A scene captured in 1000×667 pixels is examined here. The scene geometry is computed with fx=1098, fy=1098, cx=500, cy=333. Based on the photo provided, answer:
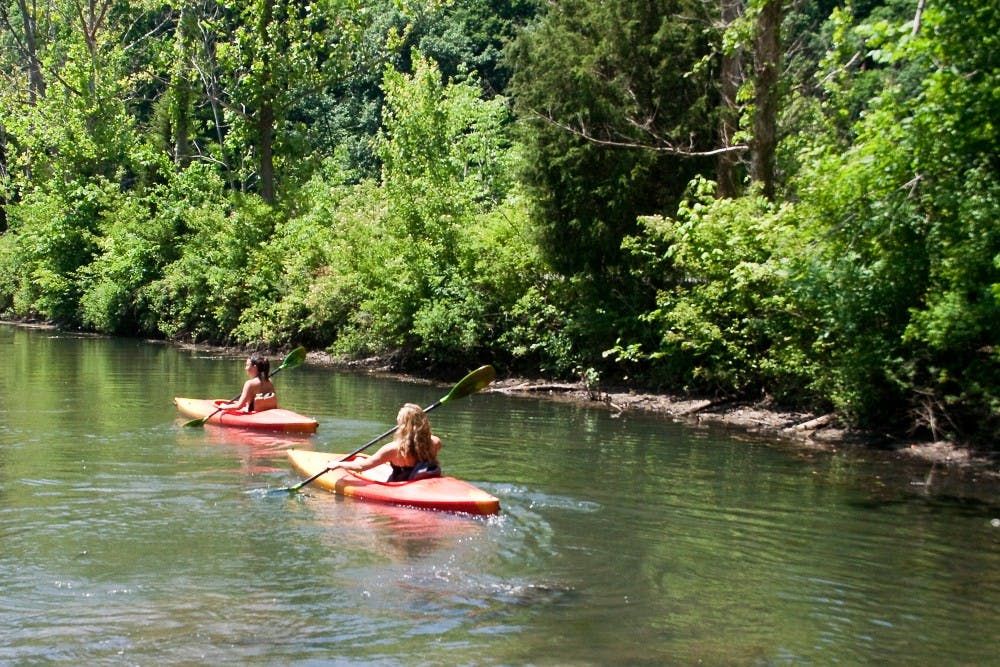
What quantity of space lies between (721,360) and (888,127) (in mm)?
5436

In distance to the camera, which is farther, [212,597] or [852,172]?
[852,172]

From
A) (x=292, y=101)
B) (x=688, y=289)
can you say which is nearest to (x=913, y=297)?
(x=688, y=289)

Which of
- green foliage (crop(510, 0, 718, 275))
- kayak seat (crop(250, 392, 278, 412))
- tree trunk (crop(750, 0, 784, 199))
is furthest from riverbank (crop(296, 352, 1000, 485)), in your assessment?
kayak seat (crop(250, 392, 278, 412))

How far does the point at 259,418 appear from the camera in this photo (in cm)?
1484

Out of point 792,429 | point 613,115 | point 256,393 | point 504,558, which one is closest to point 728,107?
point 613,115

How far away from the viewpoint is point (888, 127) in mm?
12445

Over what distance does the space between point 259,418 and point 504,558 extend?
23.6ft

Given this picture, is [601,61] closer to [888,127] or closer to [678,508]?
[888,127]

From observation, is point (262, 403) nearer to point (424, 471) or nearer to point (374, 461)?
point (374, 461)

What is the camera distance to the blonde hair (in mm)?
10375

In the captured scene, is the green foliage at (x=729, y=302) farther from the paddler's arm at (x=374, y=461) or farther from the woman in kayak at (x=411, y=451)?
the paddler's arm at (x=374, y=461)

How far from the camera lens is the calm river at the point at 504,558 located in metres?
6.54

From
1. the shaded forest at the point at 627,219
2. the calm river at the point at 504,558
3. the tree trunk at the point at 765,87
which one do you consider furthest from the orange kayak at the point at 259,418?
the tree trunk at the point at 765,87

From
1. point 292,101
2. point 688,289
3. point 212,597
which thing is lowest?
point 212,597
